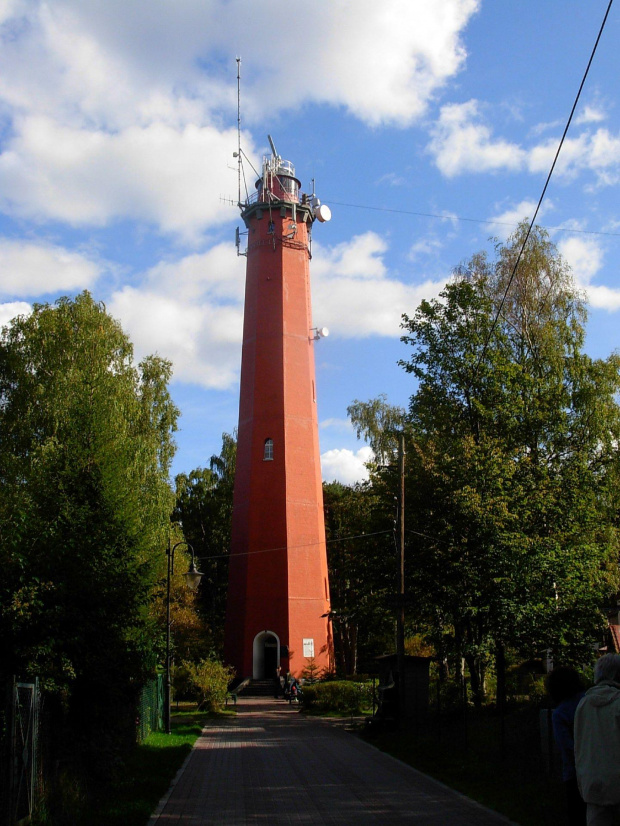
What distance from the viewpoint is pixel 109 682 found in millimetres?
11062

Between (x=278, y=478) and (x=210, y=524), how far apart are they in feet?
57.3

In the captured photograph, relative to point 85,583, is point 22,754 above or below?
below

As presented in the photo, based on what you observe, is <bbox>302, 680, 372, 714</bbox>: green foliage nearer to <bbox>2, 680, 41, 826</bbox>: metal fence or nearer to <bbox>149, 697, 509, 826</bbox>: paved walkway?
<bbox>149, 697, 509, 826</bbox>: paved walkway

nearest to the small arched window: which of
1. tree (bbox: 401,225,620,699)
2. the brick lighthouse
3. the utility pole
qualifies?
the brick lighthouse

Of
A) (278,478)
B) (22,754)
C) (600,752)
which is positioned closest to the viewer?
(600,752)

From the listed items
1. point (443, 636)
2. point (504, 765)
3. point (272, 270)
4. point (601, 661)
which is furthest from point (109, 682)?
point (272, 270)

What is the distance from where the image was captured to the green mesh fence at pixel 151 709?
15.5 metres

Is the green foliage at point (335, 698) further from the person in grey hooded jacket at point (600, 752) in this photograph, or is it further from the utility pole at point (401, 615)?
the person in grey hooded jacket at point (600, 752)

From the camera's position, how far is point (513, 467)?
18203 mm

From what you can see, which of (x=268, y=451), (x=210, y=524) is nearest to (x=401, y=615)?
(x=268, y=451)

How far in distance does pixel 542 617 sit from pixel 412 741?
12.0ft

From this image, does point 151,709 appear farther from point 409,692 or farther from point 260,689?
point 260,689

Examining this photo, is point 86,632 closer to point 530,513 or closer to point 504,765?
point 504,765

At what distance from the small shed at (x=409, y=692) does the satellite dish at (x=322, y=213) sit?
22112 millimetres
